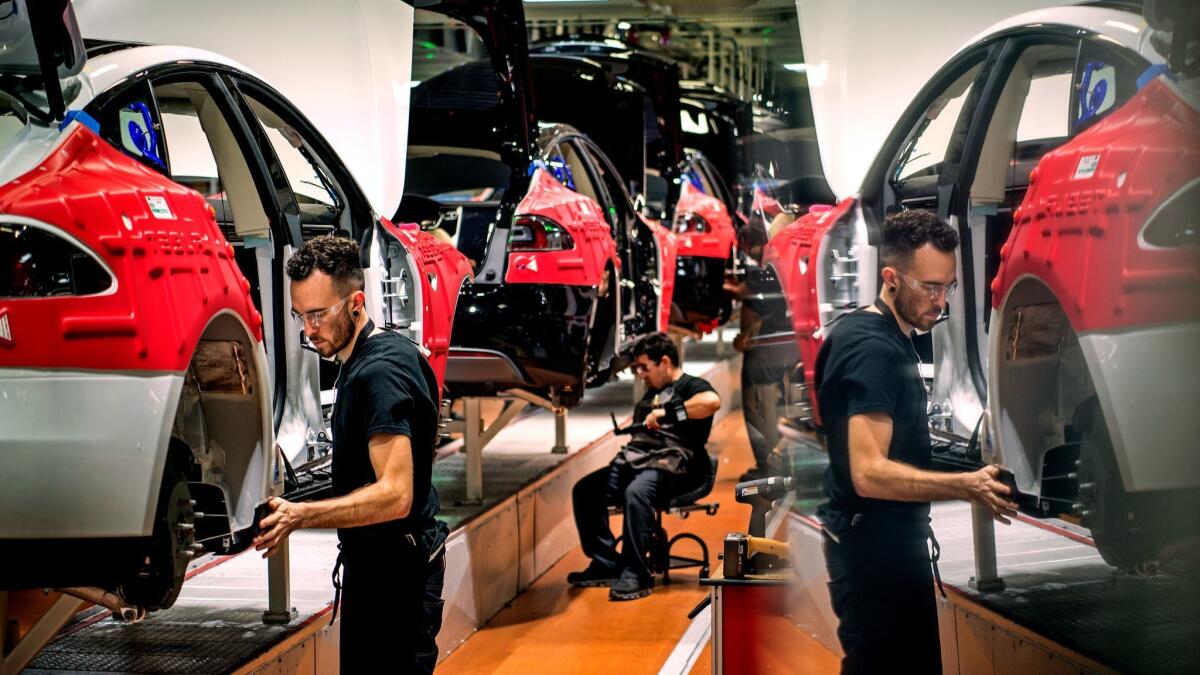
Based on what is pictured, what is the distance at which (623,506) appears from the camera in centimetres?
628

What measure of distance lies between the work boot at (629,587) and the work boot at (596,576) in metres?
0.17


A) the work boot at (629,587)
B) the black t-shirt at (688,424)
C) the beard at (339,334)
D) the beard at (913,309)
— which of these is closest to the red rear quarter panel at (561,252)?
the black t-shirt at (688,424)

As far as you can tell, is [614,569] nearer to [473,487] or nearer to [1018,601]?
[473,487]

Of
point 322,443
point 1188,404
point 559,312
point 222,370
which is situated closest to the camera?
point 1188,404

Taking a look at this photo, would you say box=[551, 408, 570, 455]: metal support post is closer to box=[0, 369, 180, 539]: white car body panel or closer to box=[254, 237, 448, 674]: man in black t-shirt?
box=[254, 237, 448, 674]: man in black t-shirt

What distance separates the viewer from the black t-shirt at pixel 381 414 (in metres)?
2.70

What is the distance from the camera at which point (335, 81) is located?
341 cm

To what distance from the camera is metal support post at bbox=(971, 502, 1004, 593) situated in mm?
2236

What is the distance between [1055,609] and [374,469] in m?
1.40

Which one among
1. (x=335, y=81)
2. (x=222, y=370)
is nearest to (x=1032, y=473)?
(x=222, y=370)

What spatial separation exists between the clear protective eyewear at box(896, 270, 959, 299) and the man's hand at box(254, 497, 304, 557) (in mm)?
1273

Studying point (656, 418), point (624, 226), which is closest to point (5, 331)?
point (656, 418)

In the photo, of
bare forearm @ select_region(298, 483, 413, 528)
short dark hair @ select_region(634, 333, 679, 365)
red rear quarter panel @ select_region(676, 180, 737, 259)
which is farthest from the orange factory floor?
red rear quarter panel @ select_region(676, 180, 737, 259)

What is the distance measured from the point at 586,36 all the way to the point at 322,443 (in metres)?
2.60
